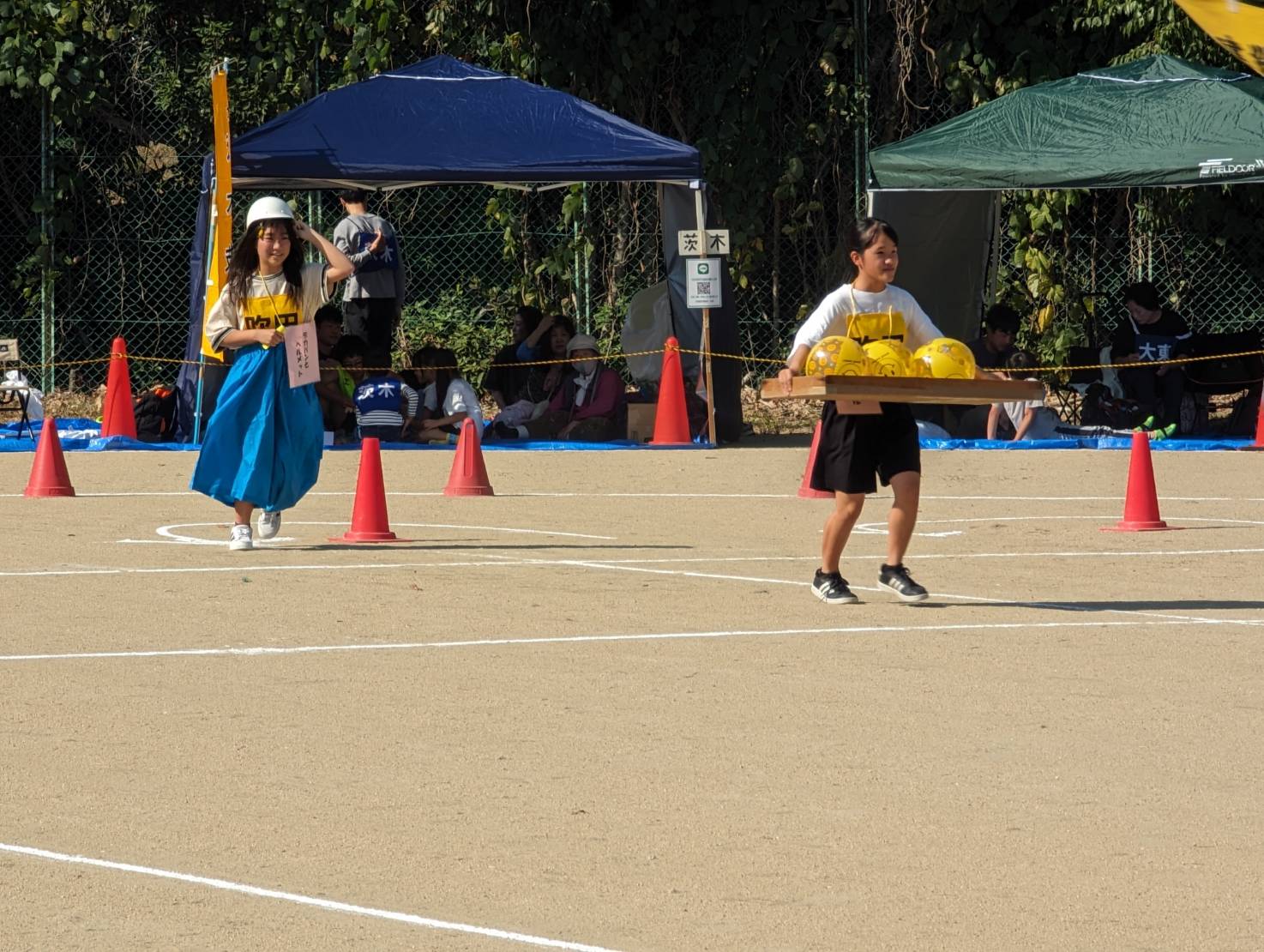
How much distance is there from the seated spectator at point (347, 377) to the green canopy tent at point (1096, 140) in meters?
4.88

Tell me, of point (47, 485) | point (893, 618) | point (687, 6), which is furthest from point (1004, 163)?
point (893, 618)

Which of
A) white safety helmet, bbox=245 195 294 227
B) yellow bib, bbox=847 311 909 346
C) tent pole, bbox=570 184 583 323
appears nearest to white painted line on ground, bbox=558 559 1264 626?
yellow bib, bbox=847 311 909 346

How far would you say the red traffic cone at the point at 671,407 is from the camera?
20.9m

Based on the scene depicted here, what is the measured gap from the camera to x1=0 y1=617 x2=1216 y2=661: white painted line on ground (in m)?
8.90

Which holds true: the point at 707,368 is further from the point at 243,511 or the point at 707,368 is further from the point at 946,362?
the point at 946,362

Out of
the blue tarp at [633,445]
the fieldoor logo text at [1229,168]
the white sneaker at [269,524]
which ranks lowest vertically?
the blue tarp at [633,445]

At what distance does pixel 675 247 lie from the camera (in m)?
21.8

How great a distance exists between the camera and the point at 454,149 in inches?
814

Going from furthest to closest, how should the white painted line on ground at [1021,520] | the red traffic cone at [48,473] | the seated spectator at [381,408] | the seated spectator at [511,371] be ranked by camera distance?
the seated spectator at [511,371] < the seated spectator at [381,408] < the red traffic cone at [48,473] < the white painted line on ground at [1021,520]

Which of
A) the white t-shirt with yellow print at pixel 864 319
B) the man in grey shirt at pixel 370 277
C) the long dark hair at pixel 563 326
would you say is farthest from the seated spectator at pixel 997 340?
the white t-shirt with yellow print at pixel 864 319

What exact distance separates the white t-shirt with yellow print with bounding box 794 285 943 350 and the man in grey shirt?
38.9ft

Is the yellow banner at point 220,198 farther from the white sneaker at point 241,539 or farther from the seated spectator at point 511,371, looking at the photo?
the white sneaker at point 241,539

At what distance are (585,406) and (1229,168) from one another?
6057mm

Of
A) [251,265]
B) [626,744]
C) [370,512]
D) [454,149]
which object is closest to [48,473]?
[370,512]
